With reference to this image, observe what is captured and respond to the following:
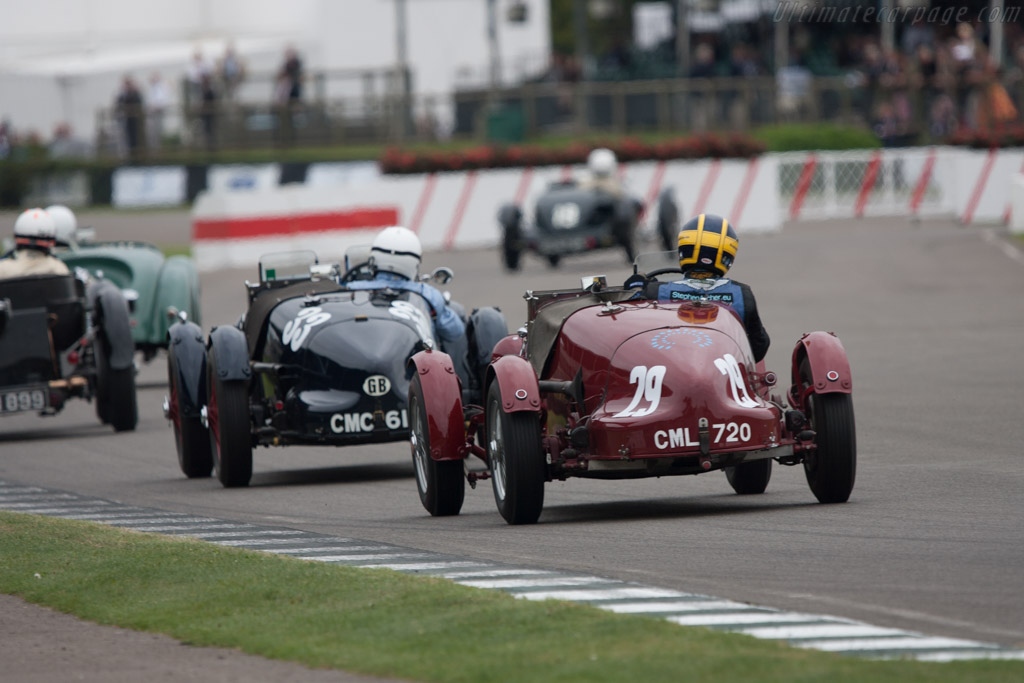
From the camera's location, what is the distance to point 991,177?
35.8m

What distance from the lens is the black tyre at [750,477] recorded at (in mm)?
10578

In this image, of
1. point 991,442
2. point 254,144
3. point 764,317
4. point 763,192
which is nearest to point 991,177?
point 763,192

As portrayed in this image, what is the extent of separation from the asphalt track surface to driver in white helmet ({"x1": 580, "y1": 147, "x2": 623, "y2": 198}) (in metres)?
6.02

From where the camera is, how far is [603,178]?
28.7 m

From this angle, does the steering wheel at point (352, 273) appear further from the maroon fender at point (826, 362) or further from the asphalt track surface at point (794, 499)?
the maroon fender at point (826, 362)

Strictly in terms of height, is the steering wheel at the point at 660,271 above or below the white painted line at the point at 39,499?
above

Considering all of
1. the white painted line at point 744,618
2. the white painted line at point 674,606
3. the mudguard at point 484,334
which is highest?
the mudguard at point 484,334

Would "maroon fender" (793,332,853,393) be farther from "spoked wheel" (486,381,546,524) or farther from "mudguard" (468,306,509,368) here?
"mudguard" (468,306,509,368)

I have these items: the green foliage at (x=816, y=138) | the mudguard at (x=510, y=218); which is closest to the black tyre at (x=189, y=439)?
the mudguard at (x=510, y=218)

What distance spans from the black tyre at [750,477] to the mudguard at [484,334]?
7.99ft

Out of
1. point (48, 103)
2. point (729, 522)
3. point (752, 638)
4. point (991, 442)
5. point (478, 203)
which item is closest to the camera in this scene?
point (752, 638)

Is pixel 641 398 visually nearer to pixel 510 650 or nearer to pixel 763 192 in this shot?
pixel 510 650

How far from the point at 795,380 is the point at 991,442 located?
114 inches

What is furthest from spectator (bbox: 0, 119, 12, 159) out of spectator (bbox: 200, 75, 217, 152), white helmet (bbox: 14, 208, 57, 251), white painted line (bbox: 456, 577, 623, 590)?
white painted line (bbox: 456, 577, 623, 590)
